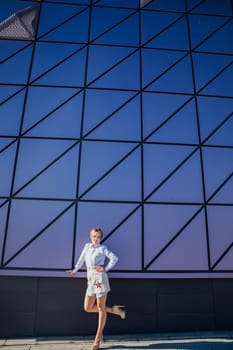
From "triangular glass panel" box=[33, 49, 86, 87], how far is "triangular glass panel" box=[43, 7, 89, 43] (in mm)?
513

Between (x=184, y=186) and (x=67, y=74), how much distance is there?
134 inches

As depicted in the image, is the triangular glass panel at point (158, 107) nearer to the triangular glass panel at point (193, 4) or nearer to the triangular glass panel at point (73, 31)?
the triangular glass panel at point (73, 31)

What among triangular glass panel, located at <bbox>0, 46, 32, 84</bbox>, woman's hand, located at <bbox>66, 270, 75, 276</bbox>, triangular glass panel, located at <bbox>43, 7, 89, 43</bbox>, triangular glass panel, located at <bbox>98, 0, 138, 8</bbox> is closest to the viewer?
woman's hand, located at <bbox>66, 270, 75, 276</bbox>

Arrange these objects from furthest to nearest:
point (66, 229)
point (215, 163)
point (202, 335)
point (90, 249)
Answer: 1. point (215, 163)
2. point (66, 229)
3. point (202, 335)
4. point (90, 249)

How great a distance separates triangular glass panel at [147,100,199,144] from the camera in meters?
4.92

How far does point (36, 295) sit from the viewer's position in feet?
12.8

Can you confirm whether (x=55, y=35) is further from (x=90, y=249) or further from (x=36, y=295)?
(x=36, y=295)

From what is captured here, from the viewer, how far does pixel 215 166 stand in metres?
4.81

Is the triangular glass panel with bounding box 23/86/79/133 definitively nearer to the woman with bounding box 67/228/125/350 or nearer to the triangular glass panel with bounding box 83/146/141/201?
the triangular glass panel with bounding box 83/146/141/201

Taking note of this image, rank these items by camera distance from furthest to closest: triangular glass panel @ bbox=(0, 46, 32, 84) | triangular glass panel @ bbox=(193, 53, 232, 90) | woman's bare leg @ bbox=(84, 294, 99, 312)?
triangular glass panel @ bbox=(193, 53, 232, 90)
triangular glass panel @ bbox=(0, 46, 32, 84)
woman's bare leg @ bbox=(84, 294, 99, 312)

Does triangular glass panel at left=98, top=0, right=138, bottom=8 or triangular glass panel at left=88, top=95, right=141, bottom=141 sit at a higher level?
triangular glass panel at left=98, top=0, right=138, bottom=8

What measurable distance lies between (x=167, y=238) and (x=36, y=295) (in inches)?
93.9

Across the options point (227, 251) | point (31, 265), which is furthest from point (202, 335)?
point (31, 265)

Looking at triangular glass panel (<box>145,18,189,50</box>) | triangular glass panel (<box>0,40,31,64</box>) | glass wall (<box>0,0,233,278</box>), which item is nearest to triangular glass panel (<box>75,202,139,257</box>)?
glass wall (<box>0,0,233,278</box>)
